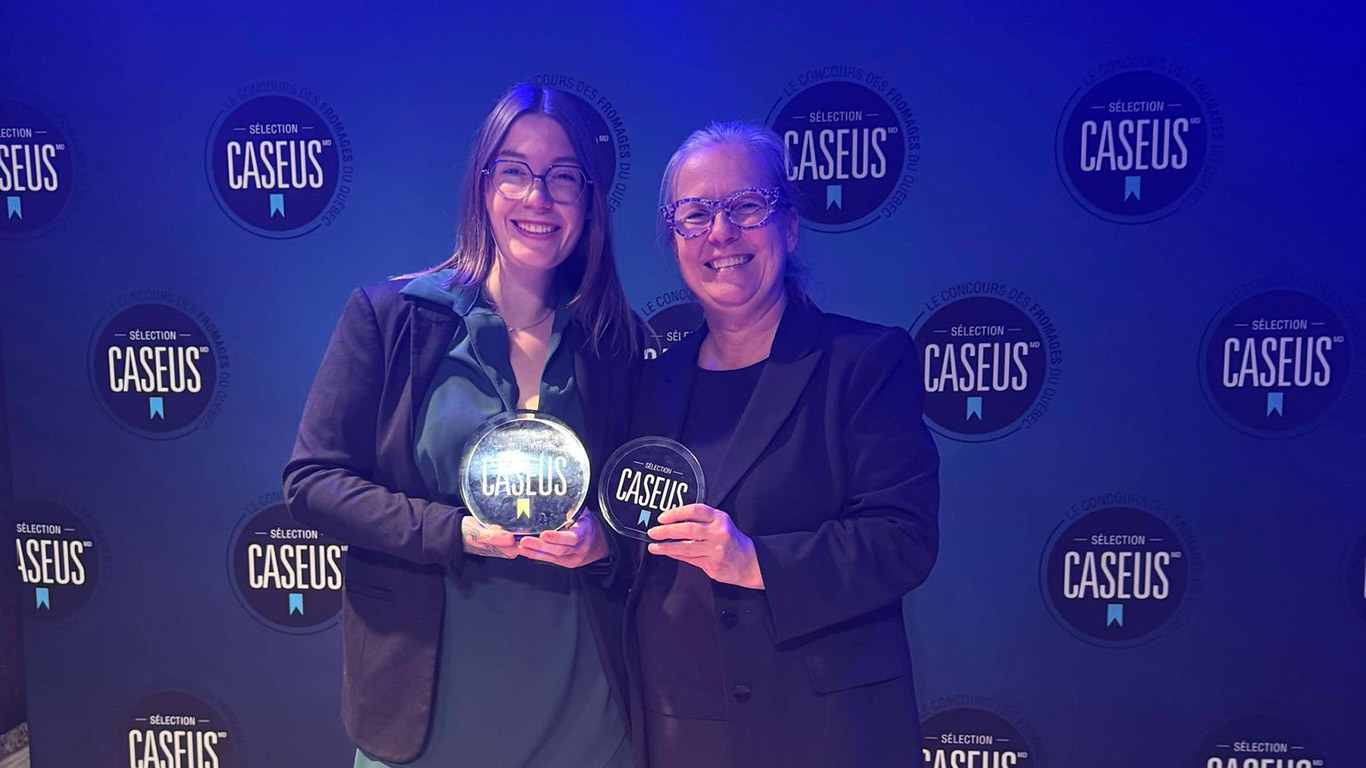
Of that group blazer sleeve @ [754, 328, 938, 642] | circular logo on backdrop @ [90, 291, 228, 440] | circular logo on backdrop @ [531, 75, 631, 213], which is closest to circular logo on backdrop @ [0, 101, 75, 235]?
circular logo on backdrop @ [90, 291, 228, 440]

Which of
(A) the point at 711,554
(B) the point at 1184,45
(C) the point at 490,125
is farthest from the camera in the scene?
(B) the point at 1184,45

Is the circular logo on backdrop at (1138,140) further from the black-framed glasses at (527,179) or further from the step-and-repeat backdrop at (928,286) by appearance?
the black-framed glasses at (527,179)

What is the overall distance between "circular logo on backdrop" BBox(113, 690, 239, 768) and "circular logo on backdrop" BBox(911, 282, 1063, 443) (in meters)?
2.44

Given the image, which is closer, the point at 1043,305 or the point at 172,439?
the point at 1043,305

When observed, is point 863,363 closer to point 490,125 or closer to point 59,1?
point 490,125

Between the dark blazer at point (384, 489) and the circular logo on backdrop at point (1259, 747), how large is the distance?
1.96m

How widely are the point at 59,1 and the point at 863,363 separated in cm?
260

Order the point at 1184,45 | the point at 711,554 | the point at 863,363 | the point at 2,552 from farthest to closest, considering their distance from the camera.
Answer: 1. the point at 2,552
2. the point at 1184,45
3. the point at 863,363
4. the point at 711,554

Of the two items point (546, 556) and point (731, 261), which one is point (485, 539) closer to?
point (546, 556)

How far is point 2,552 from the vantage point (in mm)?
3008

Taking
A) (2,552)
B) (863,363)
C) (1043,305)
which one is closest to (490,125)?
(863,363)

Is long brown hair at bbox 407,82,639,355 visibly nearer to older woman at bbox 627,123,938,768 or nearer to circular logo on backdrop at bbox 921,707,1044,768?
older woman at bbox 627,123,938,768

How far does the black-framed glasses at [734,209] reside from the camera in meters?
1.67

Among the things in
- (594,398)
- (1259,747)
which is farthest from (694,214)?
(1259,747)
